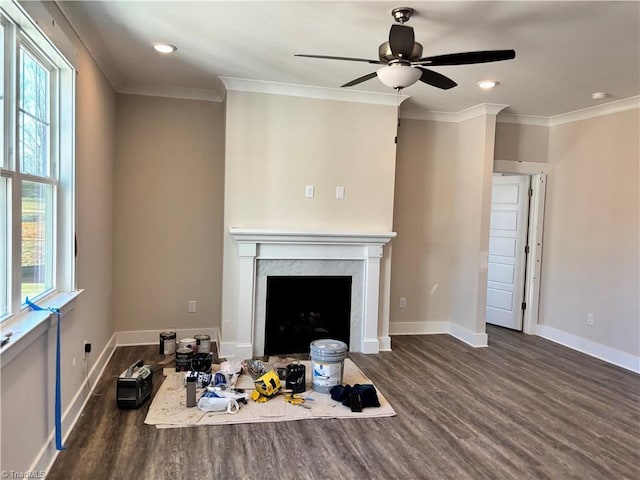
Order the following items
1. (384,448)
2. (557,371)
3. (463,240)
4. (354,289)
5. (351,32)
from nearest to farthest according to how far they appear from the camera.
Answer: (384,448)
(351,32)
(557,371)
(354,289)
(463,240)

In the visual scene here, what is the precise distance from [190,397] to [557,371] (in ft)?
10.6

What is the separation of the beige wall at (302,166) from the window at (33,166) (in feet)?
4.89

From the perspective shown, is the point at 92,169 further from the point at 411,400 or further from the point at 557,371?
the point at 557,371

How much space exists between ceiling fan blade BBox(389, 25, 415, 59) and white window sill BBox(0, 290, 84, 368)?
2192 mm

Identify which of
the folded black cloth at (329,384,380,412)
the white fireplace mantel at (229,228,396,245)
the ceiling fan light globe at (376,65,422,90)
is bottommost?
the folded black cloth at (329,384,380,412)

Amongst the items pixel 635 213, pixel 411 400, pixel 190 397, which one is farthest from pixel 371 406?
pixel 635 213

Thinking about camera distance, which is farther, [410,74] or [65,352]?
[65,352]

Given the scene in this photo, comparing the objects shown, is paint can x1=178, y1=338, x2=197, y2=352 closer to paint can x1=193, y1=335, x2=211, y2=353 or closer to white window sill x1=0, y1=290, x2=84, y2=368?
paint can x1=193, y1=335, x2=211, y2=353

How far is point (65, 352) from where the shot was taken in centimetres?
260

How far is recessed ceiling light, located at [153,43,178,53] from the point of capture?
3.07 m

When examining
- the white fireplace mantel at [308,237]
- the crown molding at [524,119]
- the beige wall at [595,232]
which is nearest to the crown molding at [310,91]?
the white fireplace mantel at [308,237]

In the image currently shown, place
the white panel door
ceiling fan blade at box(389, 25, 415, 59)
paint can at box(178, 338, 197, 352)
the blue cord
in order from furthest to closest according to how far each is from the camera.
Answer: the white panel door → paint can at box(178, 338, 197, 352) → the blue cord → ceiling fan blade at box(389, 25, 415, 59)

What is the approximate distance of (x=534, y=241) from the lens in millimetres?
5137

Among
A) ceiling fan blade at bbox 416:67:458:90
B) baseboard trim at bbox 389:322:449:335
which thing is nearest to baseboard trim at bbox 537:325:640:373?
baseboard trim at bbox 389:322:449:335
